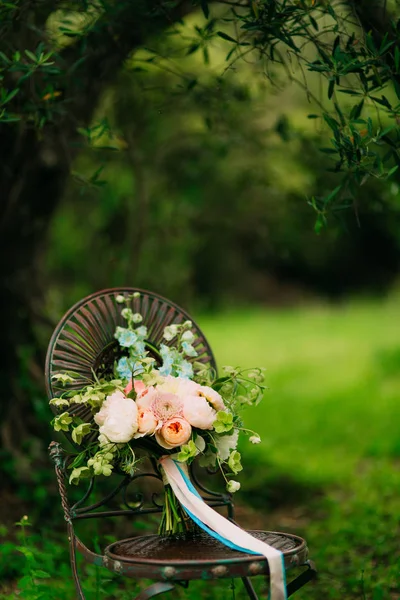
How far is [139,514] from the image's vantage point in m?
3.13

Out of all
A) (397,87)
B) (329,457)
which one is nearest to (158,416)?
(397,87)

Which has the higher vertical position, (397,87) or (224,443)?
(397,87)

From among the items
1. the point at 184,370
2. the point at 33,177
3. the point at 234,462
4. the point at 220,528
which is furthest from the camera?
the point at 33,177

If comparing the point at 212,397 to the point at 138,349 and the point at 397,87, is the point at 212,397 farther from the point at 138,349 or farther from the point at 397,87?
the point at 397,87

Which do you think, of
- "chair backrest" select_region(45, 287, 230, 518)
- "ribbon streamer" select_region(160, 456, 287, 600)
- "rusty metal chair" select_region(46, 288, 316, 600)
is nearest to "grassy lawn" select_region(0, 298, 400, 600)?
"rusty metal chair" select_region(46, 288, 316, 600)

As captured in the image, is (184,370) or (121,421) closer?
Answer: (121,421)

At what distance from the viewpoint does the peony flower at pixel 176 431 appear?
8.80 feet

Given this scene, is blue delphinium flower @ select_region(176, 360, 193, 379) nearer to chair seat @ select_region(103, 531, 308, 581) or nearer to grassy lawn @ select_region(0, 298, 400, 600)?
chair seat @ select_region(103, 531, 308, 581)

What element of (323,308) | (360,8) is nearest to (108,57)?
(360,8)

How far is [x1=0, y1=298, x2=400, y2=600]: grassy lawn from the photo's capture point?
163 inches

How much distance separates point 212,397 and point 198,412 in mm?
105

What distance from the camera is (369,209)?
530cm

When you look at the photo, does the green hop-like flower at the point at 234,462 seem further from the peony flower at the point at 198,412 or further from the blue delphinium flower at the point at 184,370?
the blue delphinium flower at the point at 184,370

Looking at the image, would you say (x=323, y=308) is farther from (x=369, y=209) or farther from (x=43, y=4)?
(x=43, y=4)
